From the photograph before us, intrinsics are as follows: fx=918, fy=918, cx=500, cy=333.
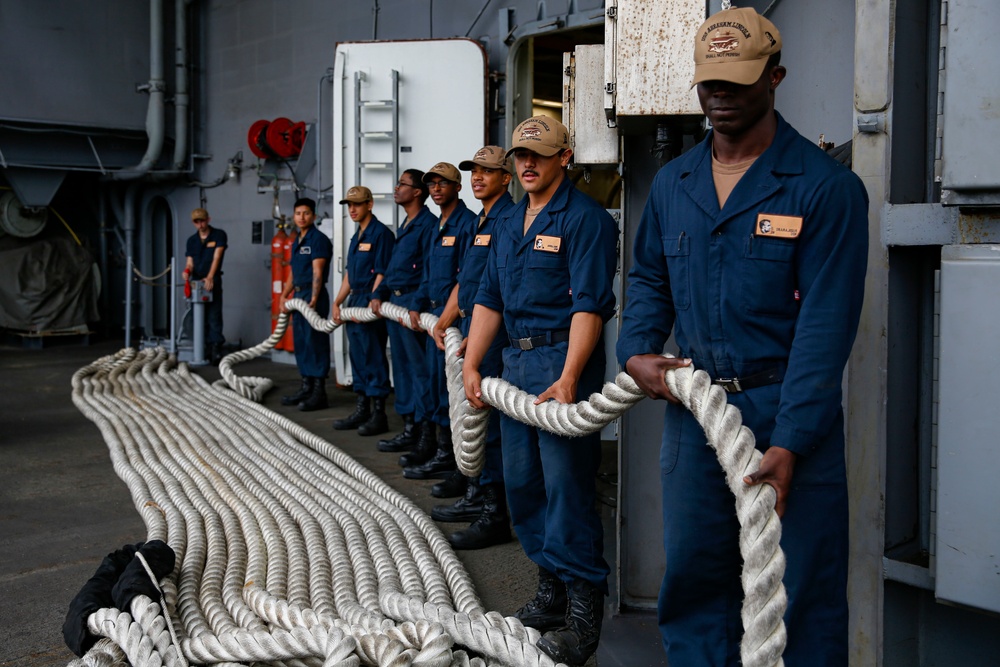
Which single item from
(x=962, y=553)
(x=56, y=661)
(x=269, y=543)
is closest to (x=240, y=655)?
(x=56, y=661)

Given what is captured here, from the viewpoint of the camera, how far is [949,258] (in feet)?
6.81

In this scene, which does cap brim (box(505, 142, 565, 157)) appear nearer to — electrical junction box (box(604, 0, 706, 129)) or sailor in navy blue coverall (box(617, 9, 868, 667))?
electrical junction box (box(604, 0, 706, 129))

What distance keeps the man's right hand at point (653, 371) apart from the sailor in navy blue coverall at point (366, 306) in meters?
4.50

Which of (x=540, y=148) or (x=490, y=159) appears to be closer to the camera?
(x=540, y=148)

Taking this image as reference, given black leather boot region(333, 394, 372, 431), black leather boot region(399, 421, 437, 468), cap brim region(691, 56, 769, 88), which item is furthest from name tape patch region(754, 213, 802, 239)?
black leather boot region(333, 394, 372, 431)

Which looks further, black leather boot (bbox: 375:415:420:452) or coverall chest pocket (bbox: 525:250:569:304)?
black leather boot (bbox: 375:415:420:452)

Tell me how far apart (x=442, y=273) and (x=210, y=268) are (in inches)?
222

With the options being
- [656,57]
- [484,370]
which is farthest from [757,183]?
[484,370]

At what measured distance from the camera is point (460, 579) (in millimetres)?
3344

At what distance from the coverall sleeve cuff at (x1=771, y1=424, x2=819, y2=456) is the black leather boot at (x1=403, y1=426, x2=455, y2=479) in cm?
357

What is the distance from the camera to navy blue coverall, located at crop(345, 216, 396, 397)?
671 centimetres

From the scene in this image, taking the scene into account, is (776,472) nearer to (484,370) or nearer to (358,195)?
(484,370)

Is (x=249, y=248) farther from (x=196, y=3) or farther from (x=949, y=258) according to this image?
(x=949, y=258)

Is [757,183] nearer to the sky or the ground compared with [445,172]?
nearer to the ground
